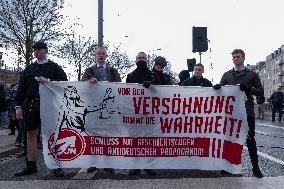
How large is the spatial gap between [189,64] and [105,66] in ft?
37.2

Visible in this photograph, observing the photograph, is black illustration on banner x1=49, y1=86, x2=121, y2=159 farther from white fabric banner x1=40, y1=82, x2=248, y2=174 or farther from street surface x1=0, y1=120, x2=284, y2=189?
street surface x1=0, y1=120, x2=284, y2=189

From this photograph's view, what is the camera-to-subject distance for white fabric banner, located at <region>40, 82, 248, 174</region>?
641 centimetres

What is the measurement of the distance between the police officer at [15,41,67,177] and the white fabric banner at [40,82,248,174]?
0.46ft

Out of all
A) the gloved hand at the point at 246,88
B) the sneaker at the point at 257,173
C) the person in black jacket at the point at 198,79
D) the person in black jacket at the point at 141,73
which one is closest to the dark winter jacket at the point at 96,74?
the person in black jacket at the point at 141,73

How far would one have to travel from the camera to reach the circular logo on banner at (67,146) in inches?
254

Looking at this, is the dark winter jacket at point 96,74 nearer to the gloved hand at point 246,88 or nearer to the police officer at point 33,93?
the police officer at point 33,93

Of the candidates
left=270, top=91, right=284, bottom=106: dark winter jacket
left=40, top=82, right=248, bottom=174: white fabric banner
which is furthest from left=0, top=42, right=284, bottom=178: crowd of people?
left=270, top=91, right=284, bottom=106: dark winter jacket

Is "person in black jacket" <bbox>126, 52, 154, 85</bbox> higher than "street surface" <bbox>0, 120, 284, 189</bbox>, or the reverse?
"person in black jacket" <bbox>126, 52, 154, 85</bbox>

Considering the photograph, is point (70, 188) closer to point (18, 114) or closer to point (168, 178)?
point (168, 178)

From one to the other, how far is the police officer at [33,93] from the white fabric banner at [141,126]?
141 millimetres

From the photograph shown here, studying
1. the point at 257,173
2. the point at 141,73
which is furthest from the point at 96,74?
the point at 257,173

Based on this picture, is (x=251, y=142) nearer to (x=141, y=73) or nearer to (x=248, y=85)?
(x=248, y=85)

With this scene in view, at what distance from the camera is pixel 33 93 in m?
6.69

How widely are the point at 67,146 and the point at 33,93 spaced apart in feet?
3.01
